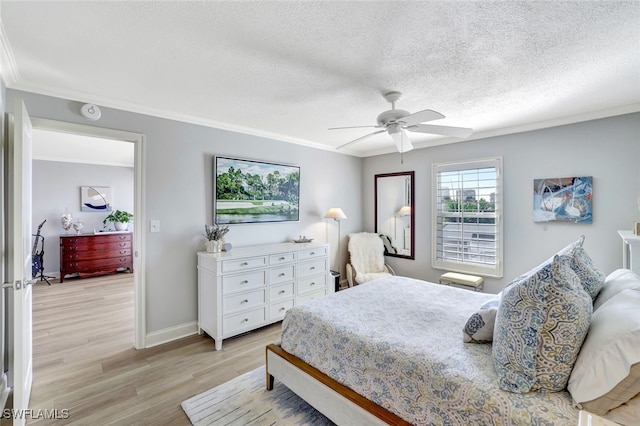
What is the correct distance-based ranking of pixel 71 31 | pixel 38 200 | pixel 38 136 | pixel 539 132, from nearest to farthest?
pixel 71 31 < pixel 539 132 < pixel 38 136 < pixel 38 200

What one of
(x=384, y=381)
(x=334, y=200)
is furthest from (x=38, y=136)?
(x=384, y=381)

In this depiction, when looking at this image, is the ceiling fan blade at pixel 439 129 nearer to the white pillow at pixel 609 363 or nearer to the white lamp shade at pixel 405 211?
the white pillow at pixel 609 363

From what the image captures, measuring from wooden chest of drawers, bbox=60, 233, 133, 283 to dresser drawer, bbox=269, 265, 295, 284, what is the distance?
15.1 ft

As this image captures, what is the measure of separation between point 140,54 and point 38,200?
5921 millimetres

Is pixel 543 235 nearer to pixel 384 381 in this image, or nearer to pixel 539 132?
pixel 539 132

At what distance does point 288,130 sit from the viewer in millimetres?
3672

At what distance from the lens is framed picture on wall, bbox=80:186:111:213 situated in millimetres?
6109

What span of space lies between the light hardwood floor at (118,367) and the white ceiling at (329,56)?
7.98 feet

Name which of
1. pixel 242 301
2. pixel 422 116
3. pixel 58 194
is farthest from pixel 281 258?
pixel 58 194

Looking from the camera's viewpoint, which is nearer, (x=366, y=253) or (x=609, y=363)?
(x=609, y=363)

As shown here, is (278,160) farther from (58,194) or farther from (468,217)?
(58,194)

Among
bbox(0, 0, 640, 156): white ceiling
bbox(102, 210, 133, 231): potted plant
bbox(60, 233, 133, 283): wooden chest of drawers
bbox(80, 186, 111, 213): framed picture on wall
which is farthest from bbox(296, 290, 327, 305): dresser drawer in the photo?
bbox(80, 186, 111, 213): framed picture on wall

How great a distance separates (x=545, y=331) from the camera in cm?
117

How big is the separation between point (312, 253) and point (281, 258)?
0.52 m
